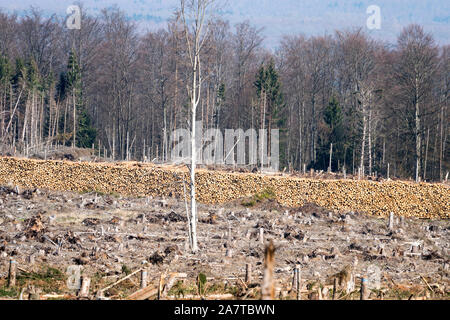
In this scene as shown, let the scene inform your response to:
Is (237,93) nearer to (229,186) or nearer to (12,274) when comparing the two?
(229,186)

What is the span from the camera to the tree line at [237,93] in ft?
134

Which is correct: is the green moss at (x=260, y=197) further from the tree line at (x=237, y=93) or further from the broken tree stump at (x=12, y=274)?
the broken tree stump at (x=12, y=274)

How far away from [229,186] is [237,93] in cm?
2635

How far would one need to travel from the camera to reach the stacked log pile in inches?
1076

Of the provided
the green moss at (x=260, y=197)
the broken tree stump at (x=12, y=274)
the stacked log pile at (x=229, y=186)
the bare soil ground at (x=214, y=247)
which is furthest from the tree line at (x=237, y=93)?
the broken tree stump at (x=12, y=274)

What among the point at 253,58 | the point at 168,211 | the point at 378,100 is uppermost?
the point at 253,58

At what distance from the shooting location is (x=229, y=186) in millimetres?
28359

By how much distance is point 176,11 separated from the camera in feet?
57.1

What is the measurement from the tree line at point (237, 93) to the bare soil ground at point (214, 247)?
43.9 ft

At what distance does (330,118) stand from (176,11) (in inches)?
1113

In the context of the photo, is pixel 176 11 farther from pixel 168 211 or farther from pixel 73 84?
pixel 73 84

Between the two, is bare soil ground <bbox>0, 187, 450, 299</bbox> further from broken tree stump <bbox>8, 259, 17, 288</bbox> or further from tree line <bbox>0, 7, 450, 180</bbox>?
tree line <bbox>0, 7, 450, 180</bbox>

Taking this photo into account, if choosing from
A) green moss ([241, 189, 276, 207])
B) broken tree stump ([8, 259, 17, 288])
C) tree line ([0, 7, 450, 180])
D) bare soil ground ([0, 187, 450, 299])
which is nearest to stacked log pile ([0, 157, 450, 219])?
green moss ([241, 189, 276, 207])
